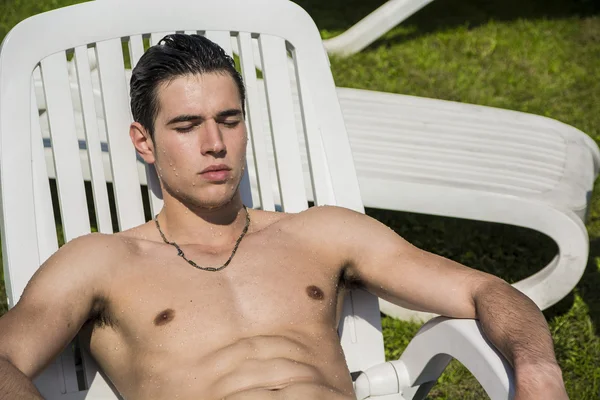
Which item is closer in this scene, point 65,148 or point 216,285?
point 216,285

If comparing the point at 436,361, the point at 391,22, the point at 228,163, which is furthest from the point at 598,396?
the point at 391,22

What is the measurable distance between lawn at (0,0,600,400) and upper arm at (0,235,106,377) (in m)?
1.48

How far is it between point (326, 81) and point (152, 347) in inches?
49.3

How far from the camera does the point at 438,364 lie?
2752 millimetres

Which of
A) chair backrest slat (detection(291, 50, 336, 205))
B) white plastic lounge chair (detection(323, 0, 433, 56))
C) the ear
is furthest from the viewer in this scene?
white plastic lounge chair (detection(323, 0, 433, 56))

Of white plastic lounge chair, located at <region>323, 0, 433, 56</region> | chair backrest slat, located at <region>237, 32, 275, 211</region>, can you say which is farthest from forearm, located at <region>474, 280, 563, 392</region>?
white plastic lounge chair, located at <region>323, 0, 433, 56</region>

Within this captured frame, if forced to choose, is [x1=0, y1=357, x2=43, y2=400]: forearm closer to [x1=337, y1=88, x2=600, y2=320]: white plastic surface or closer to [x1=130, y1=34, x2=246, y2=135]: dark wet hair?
[x1=130, y1=34, x2=246, y2=135]: dark wet hair

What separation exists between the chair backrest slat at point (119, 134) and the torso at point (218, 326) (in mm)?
251

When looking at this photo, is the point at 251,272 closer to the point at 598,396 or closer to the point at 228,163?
the point at 228,163

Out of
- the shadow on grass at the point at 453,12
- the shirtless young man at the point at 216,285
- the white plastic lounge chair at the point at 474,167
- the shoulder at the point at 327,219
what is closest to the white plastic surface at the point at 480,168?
the white plastic lounge chair at the point at 474,167

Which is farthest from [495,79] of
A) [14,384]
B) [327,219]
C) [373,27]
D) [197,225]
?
[14,384]

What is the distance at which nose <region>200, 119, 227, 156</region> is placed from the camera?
260 centimetres

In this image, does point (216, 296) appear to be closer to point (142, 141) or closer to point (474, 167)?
point (142, 141)

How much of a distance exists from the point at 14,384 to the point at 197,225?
0.79 meters
